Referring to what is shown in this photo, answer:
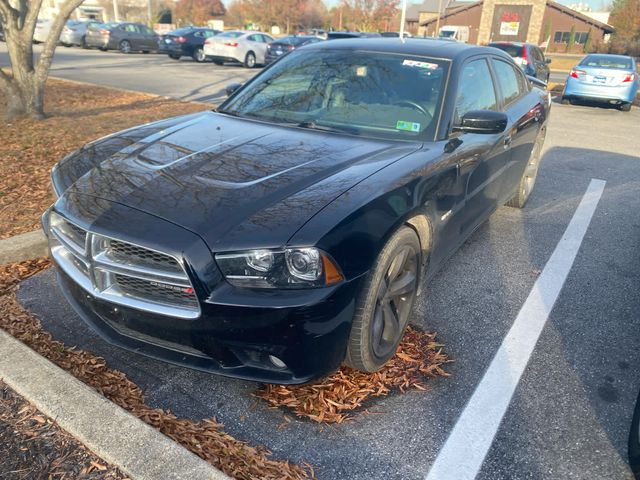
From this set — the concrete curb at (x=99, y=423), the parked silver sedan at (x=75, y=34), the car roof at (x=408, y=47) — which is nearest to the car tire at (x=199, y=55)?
the parked silver sedan at (x=75, y=34)

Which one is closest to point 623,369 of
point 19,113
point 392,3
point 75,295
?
point 75,295

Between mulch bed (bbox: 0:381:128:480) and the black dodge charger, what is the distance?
47 centimetres

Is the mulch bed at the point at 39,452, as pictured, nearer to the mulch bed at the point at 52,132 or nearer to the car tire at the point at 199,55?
the mulch bed at the point at 52,132

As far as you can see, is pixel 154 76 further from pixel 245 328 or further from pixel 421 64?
pixel 245 328

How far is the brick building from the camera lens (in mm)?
48500

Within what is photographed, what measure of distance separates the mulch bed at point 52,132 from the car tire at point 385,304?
3.16 meters

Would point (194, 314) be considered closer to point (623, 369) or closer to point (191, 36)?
point (623, 369)

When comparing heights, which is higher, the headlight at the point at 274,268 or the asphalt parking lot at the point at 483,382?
the headlight at the point at 274,268

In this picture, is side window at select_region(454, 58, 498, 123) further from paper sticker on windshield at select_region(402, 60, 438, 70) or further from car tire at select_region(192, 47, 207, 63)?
car tire at select_region(192, 47, 207, 63)

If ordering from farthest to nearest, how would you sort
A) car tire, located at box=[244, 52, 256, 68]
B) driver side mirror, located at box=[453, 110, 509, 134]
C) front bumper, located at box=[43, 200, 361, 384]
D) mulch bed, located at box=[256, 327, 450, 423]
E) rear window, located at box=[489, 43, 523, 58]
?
car tire, located at box=[244, 52, 256, 68] < rear window, located at box=[489, 43, 523, 58] < driver side mirror, located at box=[453, 110, 509, 134] < mulch bed, located at box=[256, 327, 450, 423] < front bumper, located at box=[43, 200, 361, 384]

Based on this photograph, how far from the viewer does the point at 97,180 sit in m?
2.66

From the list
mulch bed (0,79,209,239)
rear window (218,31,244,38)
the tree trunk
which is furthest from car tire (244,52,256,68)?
the tree trunk

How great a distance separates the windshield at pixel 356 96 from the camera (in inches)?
129

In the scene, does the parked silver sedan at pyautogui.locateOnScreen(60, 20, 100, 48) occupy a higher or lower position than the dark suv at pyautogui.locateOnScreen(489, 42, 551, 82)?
lower
